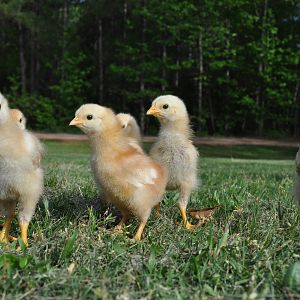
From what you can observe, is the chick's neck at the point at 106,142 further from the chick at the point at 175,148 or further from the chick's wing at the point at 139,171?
the chick at the point at 175,148

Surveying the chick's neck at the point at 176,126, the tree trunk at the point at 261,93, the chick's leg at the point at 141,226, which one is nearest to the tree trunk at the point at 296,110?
the tree trunk at the point at 261,93

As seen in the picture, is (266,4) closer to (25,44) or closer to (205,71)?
(205,71)

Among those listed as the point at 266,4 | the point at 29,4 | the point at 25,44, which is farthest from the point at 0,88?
the point at 266,4

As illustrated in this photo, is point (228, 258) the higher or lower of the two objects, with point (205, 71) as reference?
lower

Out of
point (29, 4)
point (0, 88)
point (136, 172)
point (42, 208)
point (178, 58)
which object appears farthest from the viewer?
point (0, 88)

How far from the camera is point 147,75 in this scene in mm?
28609

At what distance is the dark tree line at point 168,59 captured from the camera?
2747 centimetres

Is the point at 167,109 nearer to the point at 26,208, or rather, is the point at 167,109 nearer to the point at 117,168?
the point at 117,168

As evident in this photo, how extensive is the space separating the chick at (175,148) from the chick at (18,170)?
1.09 meters

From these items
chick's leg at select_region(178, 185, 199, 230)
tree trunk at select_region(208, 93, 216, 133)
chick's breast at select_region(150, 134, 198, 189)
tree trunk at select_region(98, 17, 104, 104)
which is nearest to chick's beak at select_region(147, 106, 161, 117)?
chick's breast at select_region(150, 134, 198, 189)

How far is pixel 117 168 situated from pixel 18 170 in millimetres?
571

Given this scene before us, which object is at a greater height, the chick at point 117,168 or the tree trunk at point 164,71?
the tree trunk at point 164,71

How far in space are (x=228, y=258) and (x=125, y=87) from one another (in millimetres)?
29157

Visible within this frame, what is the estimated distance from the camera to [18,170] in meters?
Answer: 2.62
